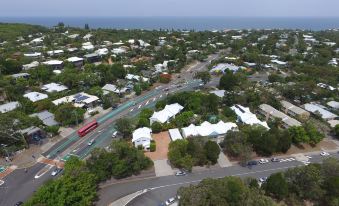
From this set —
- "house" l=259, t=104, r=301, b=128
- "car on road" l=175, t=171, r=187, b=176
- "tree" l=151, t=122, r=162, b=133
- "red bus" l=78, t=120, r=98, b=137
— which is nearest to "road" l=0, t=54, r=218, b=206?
"red bus" l=78, t=120, r=98, b=137

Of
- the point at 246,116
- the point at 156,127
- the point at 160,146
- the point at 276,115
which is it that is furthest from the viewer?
the point at 276,115

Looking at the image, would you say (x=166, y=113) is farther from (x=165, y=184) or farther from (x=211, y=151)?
(x=165, y=184)

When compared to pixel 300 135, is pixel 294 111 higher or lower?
lower

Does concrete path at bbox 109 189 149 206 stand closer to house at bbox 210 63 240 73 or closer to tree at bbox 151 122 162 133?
tree at bbox 151 122 162 133

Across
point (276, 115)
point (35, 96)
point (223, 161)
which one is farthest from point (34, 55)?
point (276, 115)

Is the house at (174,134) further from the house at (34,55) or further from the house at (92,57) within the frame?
the house at (34,55)

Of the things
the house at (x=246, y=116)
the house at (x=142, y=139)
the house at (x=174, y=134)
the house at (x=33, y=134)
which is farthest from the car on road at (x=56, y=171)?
the house at (x=246, y=116)
